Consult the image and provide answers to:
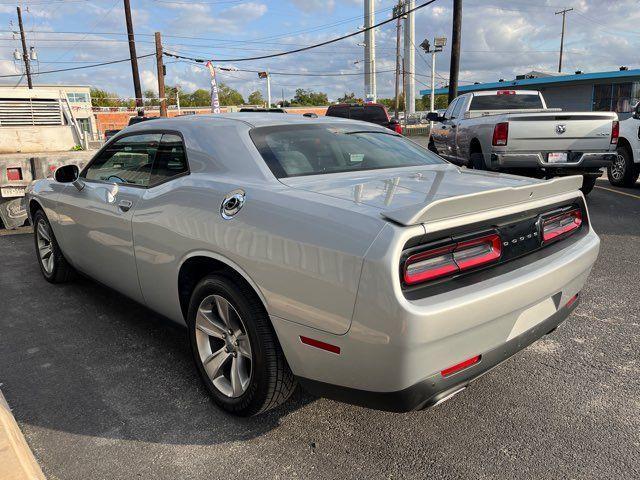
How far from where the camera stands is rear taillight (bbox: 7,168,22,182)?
24.0 feet

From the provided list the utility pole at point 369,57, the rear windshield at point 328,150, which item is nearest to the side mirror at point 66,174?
the rear windshield at point 328,150

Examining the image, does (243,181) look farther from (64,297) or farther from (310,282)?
(64,297)

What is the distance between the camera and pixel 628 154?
1030cm

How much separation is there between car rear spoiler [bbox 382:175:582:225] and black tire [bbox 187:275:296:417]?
823 mm

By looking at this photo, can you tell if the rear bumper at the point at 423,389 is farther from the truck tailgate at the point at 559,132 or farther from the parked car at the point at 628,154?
the parked car at the point at 628,154

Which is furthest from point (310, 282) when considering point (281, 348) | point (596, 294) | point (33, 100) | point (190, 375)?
point (33, 100)

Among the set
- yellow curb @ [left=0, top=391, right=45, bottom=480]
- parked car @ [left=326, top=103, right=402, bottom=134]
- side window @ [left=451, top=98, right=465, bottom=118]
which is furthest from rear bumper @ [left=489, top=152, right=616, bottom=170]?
yellow curb @ [left=0, top=391, right=45, bottom=480]

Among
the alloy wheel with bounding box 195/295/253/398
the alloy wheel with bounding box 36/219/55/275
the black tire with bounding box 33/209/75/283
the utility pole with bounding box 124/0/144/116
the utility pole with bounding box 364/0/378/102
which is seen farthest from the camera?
the utility pole with bounding box 364/0/378/102

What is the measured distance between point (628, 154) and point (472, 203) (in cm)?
983

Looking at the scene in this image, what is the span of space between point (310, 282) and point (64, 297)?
3.44 metres

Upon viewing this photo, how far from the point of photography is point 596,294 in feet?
14.8

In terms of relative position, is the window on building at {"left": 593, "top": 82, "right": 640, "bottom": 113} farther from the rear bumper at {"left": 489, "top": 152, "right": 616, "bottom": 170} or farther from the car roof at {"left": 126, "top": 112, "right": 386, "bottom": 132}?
the car roof at {"left": 126, "top": 112, "right": 386, "bottom": 132}

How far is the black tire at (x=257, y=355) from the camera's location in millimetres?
2453

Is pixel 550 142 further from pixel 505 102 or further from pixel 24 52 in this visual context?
pixel 24 52
